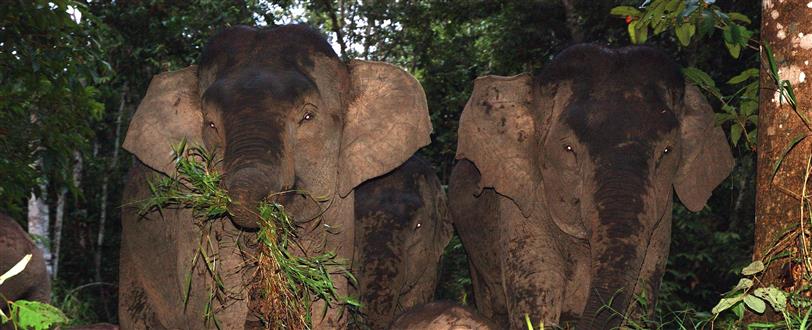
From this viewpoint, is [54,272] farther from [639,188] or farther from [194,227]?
[639,188]

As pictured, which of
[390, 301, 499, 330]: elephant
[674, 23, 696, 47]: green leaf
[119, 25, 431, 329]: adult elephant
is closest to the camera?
[674, 23, 696, 47]: green leaf

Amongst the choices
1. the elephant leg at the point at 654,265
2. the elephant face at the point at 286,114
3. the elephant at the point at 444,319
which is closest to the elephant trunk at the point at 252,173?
the elephant face at the point at 286,114

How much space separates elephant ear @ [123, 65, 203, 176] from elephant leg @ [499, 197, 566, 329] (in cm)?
197

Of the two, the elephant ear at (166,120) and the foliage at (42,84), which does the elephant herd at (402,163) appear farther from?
the foliage at (42,84)

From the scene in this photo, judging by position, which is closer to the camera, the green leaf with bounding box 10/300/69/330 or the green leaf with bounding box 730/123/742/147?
the green leaf with bounding box 10/300/69/330

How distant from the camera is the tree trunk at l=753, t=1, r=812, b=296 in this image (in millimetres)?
4328

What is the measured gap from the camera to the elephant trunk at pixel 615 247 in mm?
5816

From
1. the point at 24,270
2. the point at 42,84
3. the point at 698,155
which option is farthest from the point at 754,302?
the point at 42,84

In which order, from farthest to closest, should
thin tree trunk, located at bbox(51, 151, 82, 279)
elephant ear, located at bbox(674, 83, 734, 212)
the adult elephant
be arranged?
thin tree trunk, located at bbox(51, 151, 82, 279) → elephant ear, located at bbox(674, 83, 734, 212) → the adult elephant

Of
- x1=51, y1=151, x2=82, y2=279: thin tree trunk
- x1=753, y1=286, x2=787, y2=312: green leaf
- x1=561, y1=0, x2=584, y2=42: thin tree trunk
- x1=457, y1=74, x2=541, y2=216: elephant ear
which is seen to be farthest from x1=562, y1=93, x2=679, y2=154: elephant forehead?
x1=51, y1=151, x2=82, y2=279: thin tree trunk

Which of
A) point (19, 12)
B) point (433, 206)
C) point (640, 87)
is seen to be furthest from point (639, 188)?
point (19, 12)

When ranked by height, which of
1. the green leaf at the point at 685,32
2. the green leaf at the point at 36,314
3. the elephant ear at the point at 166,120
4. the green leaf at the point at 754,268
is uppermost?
the green leaf at the point at 685,32

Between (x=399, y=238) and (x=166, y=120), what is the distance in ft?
7.53

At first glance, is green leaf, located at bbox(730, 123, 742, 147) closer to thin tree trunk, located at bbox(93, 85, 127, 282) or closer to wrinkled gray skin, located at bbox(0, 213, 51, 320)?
wrinkled gray skin, located at bbox(0, 213, 51, 320)
